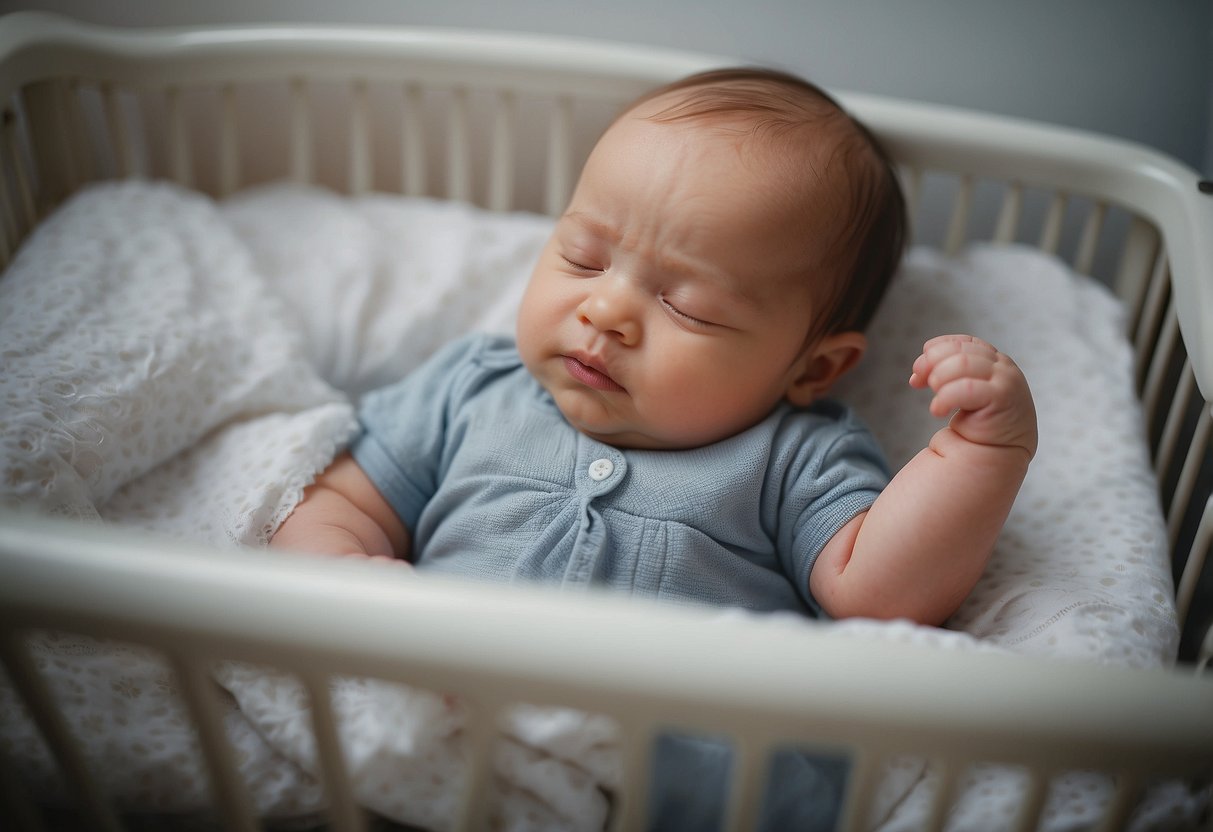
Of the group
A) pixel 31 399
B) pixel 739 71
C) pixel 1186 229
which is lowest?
pixel 31 399

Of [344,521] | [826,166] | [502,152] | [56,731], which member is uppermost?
[826,166]

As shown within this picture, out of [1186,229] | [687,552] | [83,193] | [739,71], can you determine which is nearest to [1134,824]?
[687,552]

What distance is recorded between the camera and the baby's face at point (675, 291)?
90 centimetres

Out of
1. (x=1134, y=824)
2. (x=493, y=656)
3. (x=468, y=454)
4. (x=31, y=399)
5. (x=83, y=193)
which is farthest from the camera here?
(x=83, y=193)

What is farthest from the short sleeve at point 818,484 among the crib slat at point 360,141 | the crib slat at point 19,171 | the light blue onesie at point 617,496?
the crib slat at point 19,171

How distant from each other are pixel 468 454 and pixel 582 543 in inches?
6.9

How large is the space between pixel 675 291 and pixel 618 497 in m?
0.20

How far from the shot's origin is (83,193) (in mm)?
1198

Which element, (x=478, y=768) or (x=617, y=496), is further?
(x=617, y=496)

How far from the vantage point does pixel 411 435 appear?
1047 mm

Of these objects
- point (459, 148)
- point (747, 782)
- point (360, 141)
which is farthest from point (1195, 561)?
point (360, 141)

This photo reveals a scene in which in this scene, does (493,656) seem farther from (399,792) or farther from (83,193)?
(83,193)

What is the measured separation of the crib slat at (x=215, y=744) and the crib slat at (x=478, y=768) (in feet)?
0.46

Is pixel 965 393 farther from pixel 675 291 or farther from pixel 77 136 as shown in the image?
pixel 77 136
